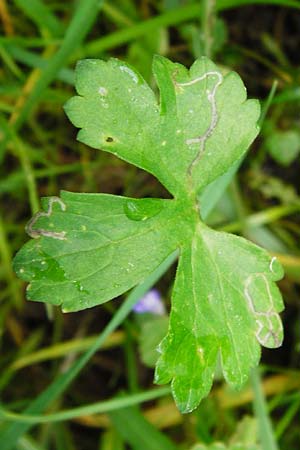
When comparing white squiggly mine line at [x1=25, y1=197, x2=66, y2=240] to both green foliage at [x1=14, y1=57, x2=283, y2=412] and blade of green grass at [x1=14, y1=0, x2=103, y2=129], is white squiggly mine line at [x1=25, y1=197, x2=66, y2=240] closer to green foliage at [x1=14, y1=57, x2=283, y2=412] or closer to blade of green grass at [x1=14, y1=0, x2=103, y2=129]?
green foliage at [x1=14, y1=57, x2=283, y2=412]

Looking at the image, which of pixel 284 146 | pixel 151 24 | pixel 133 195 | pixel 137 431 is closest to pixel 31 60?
Result: pixel 151 24

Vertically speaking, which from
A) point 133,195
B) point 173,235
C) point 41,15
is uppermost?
point 41,15

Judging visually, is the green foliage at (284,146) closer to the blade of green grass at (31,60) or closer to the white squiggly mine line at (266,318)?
the blade of green grass at (31,60)

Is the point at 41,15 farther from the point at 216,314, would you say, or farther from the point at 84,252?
the point at 216,314

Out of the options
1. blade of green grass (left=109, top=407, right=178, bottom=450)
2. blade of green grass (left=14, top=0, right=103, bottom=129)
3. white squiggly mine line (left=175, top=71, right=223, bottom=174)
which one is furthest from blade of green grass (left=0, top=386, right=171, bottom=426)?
blade of green grass (left=14, top=0, right=103, bottom=129)

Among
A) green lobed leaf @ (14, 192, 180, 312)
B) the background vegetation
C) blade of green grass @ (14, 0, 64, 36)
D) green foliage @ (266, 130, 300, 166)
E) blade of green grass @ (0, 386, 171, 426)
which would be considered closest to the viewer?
green lobed leaf @ (14, 192, 180, 312)

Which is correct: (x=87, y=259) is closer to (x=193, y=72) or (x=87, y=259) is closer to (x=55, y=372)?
(x=193, y=72)

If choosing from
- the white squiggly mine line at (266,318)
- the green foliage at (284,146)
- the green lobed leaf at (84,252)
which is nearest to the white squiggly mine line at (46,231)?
the green lobed leaf at (84,252)
